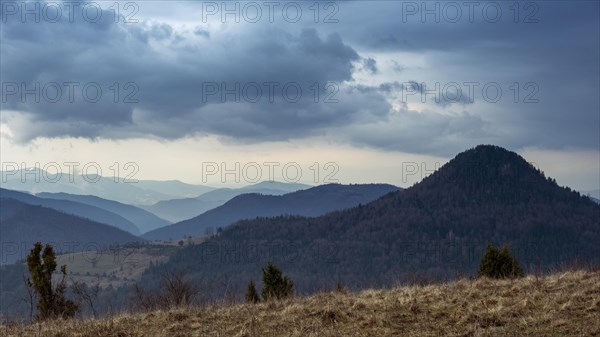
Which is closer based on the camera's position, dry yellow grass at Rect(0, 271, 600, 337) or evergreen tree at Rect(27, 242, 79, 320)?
dry yellow grass at Rect(0, 271, 600, 337)

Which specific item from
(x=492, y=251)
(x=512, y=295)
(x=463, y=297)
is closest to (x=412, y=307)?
(x=463, y=297)

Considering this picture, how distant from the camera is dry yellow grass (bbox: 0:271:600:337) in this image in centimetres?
1398

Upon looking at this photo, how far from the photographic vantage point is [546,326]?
13.8 m

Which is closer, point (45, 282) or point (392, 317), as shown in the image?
point (392, 317)

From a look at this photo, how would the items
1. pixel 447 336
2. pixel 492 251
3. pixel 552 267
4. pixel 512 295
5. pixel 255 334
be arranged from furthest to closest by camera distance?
pixel 492 251 → pixel 552 267 → pixel 512 295 → pixel 255 334 → pixel 447 336

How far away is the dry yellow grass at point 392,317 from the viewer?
14.0 metres

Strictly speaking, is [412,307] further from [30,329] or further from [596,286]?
[30,329]

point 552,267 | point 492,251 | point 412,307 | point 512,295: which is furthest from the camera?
point 492,251

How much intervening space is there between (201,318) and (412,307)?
17.5 ft

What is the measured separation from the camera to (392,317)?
1523cm

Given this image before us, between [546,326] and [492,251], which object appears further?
[492,251]

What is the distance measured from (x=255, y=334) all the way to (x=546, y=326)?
639 centimetres

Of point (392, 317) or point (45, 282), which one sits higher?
point (45, 282)

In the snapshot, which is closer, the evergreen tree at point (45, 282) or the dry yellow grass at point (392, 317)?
the dry yellow grass at point (392, 317)
